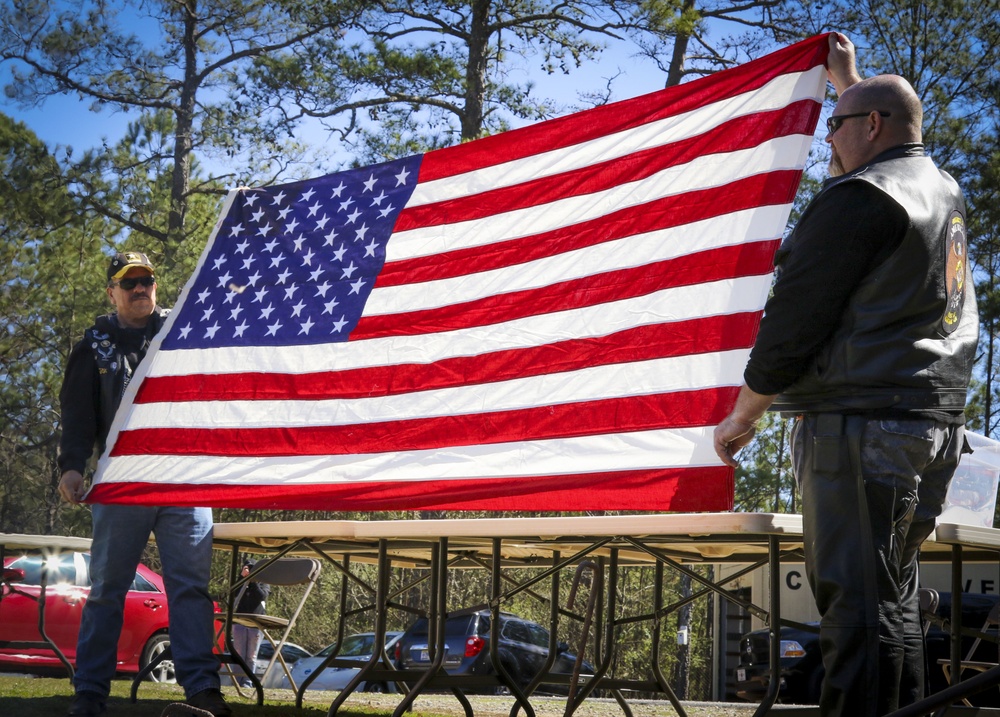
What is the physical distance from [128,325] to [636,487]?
7.99 feet

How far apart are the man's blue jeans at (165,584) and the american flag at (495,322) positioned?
0.10m

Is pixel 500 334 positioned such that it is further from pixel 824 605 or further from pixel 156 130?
pixel 156 130

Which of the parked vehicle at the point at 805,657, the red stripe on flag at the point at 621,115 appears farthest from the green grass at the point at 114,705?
the parked vehicle at the point at 805,657

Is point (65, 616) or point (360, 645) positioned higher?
point (65, 616)

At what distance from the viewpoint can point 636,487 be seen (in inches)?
134

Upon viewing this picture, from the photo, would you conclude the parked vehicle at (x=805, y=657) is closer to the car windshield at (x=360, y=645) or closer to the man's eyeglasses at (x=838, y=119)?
the man's eyeglasses at (x=838, y=119)

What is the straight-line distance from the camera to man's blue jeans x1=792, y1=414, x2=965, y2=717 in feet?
7.09

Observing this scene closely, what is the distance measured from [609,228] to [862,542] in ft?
6.54

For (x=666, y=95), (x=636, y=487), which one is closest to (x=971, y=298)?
(x=636, y=487)

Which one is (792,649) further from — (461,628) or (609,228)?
(609,228)

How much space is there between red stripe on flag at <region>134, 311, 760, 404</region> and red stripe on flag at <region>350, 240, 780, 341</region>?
15cm

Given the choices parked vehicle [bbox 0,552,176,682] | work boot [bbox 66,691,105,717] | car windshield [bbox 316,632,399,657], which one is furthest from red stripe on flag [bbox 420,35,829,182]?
car windshield [bbox 316,632,399,657]

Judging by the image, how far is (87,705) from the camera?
3.85m

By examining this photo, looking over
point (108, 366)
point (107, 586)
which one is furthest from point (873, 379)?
point (108, 366)
